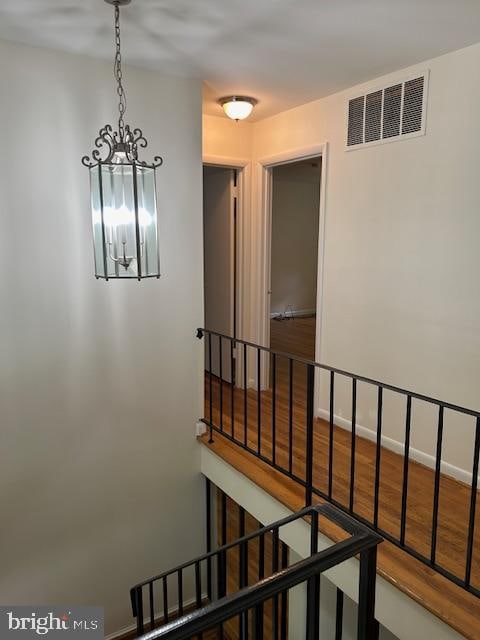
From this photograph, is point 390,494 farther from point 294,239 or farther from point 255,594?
point 294,239

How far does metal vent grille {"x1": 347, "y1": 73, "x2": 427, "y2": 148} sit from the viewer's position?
9.61 ft

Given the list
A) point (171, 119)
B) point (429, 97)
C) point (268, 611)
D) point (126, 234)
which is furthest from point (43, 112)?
point (268, 611)

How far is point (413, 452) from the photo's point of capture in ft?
10.5

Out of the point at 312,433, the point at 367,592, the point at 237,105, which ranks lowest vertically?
the point at 312,433

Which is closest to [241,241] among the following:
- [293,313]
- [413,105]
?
[413,105]

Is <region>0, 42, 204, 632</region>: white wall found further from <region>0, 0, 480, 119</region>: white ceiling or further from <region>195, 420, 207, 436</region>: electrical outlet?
<region>0, 0, 480, 119</region>: white ceiling

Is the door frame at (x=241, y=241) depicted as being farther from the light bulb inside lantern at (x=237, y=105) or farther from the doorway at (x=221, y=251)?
the light bulb inside lantern at (x=237, y=105)

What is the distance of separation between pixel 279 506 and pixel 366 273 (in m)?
1.68

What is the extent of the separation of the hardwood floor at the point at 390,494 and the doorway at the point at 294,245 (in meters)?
4.31

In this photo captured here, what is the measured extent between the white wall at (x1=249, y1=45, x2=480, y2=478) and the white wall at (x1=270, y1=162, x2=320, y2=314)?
451 cm

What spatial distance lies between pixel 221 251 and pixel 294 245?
4.11m

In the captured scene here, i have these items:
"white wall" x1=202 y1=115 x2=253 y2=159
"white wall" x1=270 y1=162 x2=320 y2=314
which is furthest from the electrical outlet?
"white wall" x1=270 y1=162 x2=320 y2=314

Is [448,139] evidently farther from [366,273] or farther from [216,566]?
[216,566]

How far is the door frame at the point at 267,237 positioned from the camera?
3.73 meters
